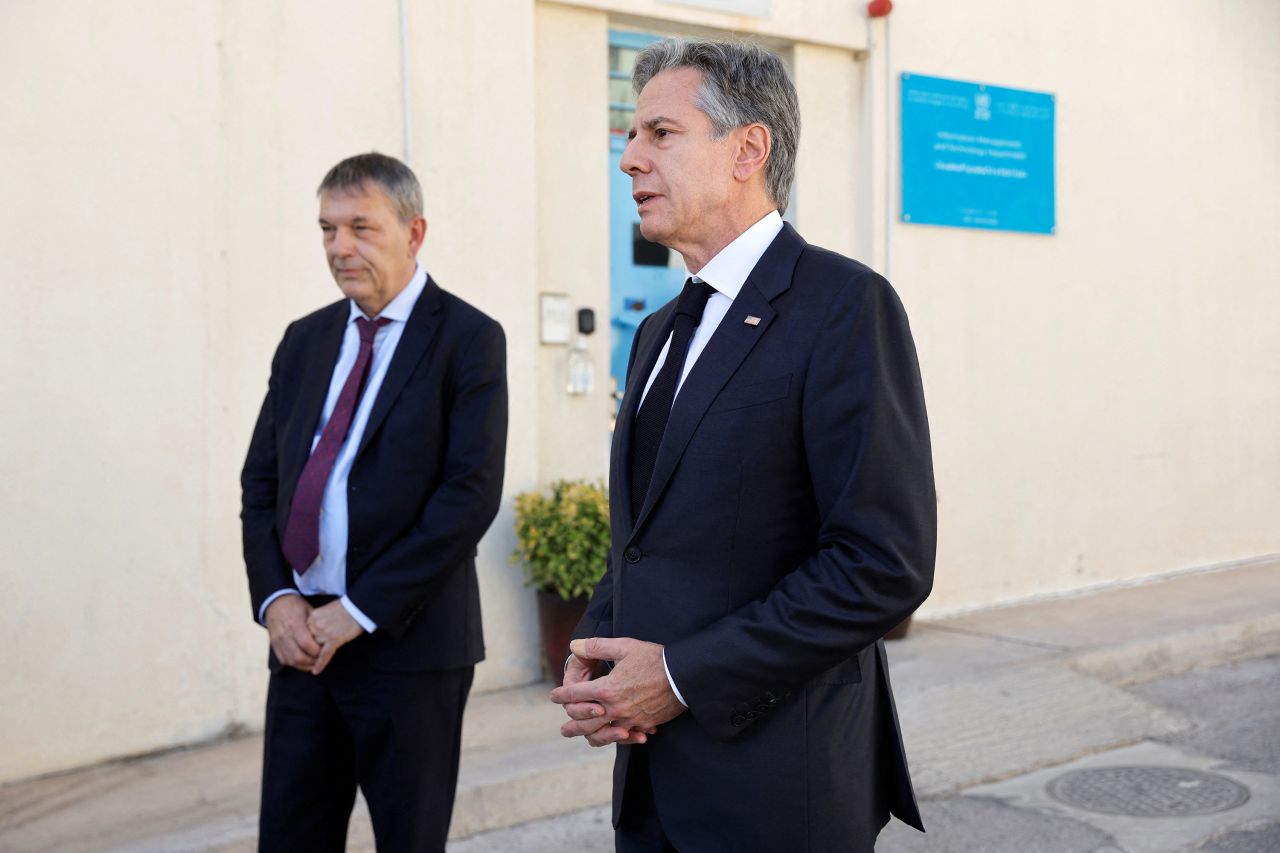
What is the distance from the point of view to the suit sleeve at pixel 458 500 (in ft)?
9.41

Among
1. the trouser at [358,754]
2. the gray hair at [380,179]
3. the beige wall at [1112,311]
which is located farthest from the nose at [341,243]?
the beige wall at [1112,311]

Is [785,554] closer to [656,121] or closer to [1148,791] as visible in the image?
[656,121]

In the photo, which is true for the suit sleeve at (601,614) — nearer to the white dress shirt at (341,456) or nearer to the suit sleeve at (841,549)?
the suit sleeve at (841,549)

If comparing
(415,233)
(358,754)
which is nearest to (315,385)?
(415,233)

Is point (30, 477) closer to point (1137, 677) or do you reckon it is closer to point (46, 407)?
point (46, 407)

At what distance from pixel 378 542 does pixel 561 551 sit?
2.60m

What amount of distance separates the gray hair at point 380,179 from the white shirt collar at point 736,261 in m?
1.25

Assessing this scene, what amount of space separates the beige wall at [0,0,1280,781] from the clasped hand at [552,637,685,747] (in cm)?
341

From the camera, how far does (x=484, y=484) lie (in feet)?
9.86

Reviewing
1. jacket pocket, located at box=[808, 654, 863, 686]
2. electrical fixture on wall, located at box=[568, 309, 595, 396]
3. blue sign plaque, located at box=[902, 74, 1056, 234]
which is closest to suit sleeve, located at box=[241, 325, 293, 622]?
jacket pocket, located at box=[808, 654, 863, 686]

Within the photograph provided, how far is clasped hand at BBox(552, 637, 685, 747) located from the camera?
188cm

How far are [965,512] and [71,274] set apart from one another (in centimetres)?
505

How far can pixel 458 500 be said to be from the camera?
2.96m

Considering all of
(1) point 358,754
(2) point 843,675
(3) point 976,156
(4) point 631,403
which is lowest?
(1) point 358,754
